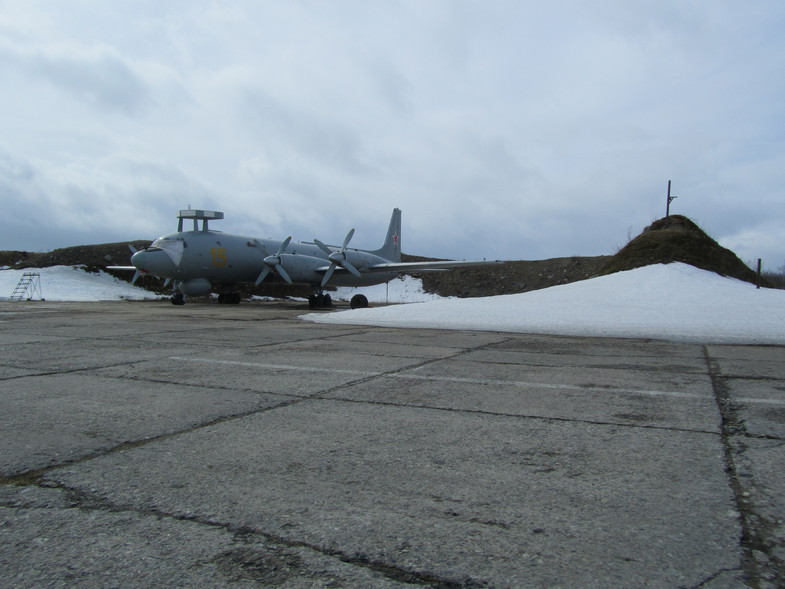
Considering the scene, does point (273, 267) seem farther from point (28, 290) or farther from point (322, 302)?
point (28, 290)

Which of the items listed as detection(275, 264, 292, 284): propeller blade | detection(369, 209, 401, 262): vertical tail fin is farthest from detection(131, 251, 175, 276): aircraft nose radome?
detection(369, 209, 401, 262): vertical tail fin

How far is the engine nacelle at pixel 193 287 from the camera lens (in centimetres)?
2359

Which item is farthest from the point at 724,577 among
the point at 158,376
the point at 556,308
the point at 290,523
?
the point at 556,308

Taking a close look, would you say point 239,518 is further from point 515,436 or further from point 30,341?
point 30,341

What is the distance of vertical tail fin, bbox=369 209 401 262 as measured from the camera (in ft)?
→ 111

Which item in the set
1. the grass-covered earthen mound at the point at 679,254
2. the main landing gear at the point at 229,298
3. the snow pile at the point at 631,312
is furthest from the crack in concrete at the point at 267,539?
the main landing gear at the point at 229,298

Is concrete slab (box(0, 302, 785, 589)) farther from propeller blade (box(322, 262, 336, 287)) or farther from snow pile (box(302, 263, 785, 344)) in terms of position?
propeller blade (box(322, 262, 336, 287))

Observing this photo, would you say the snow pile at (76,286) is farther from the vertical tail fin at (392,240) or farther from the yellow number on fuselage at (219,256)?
the vertical tail fin at (392,240)

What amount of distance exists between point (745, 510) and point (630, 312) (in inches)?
360

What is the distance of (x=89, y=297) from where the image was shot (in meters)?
32.7

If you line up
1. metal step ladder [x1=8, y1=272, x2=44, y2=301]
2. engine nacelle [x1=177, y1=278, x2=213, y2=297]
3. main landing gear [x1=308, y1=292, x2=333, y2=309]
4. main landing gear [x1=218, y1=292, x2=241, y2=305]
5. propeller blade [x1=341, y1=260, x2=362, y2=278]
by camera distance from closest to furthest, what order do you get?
engine nacelle [x1=177, y1=278, x2=213, y2=297] < main landing gear [x1=308, y1=292, x2=333, y2=309] < propeller blade [x1=341, y1=260, x2=362, y2=278] < main landing gear [x1=218, y1=292, x2=241, y2=305] < metal step ladder [x1=8, y1=272, x2=44, y2=301]

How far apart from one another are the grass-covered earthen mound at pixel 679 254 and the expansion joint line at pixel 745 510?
47.0ft

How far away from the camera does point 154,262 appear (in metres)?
22.1

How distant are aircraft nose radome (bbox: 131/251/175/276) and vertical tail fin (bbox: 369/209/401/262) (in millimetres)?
14269
